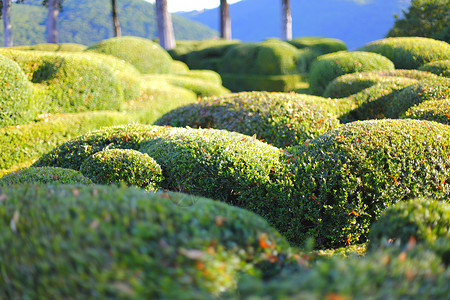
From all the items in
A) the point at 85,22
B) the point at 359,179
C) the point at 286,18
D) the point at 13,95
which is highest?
the point at 85,22

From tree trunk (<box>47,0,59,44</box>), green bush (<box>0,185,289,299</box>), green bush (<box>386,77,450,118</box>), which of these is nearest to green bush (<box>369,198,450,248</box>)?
green bush (<box>0,185,289,299</box>)

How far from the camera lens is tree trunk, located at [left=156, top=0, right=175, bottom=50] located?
23609 millimetres

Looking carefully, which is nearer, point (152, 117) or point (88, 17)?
point (152, 117)

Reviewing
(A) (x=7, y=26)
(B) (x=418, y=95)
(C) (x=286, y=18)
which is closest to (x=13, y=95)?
(B) (x=418, y=95)

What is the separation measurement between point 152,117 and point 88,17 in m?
120

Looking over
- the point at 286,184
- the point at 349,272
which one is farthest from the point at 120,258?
the point at 286,184

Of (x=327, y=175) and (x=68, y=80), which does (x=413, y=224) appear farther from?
(x=68, y=80)

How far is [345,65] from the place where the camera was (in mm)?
11477

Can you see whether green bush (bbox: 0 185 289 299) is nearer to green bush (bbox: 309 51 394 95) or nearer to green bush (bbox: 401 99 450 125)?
green bush (bbox: 401 99 450 125)

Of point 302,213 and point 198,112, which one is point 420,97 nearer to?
point 302,213

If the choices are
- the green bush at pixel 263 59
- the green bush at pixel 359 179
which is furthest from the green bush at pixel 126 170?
the green bush at pixel 263 59

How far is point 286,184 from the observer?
4.77 meters

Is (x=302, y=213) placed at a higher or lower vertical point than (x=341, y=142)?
lower

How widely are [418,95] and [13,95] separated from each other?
8.34 meters
